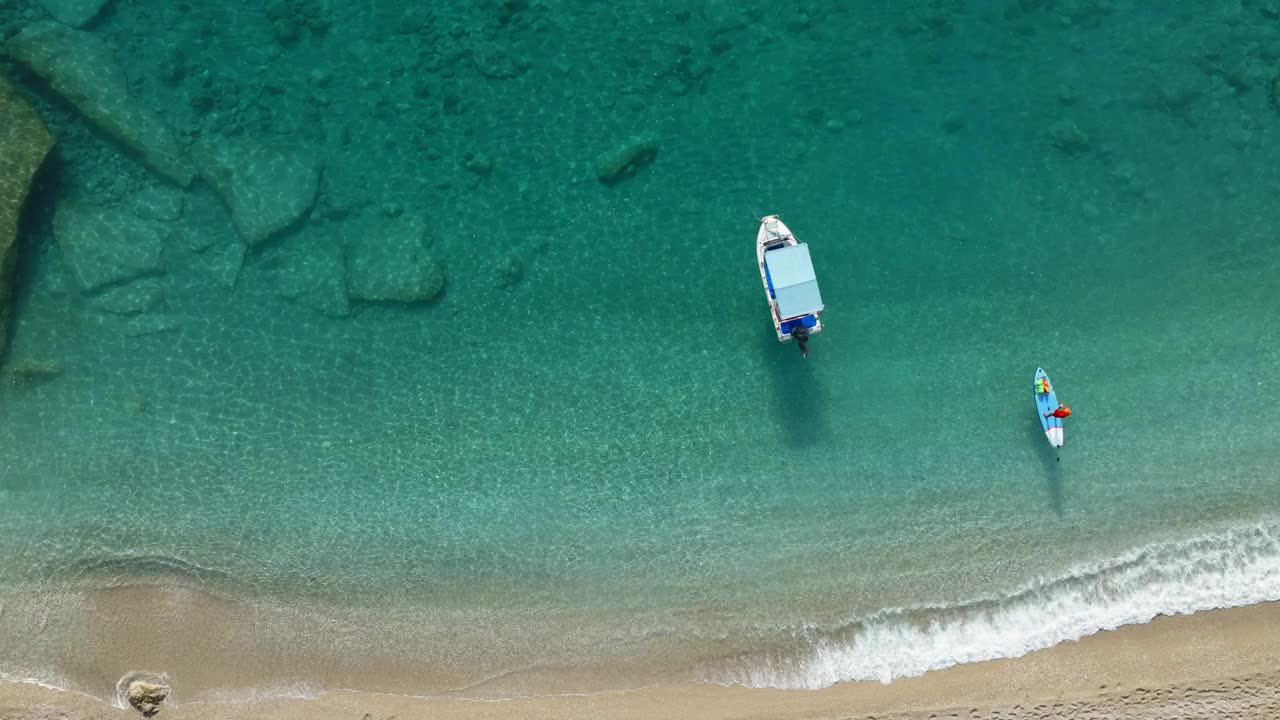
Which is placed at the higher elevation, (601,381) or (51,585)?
(601,381)

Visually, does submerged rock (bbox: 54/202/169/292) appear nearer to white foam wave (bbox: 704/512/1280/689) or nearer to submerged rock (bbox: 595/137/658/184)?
submerged rock (bbox: 595/137/658/184)

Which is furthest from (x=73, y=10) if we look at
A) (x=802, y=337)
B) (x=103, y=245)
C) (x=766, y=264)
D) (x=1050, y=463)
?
(x=1050, y=463)

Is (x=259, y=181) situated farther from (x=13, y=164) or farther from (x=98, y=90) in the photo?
(x=13, y=164)

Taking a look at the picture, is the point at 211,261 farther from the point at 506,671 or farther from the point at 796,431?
the point at 796,431


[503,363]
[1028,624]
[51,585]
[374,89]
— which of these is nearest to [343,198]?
[374,89]

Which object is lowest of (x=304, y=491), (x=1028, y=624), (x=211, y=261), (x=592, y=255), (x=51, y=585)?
(x=1028, y=624)

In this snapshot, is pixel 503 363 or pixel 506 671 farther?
pixel 503 363

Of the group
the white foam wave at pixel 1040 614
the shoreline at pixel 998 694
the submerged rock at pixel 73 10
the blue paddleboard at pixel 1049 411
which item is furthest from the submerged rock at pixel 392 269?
the blue paddleboard at pixel 1049 411
